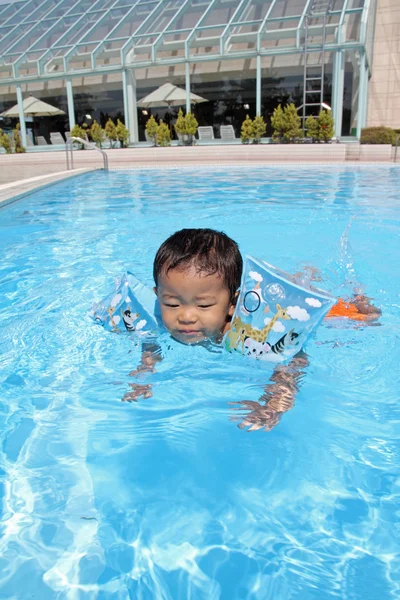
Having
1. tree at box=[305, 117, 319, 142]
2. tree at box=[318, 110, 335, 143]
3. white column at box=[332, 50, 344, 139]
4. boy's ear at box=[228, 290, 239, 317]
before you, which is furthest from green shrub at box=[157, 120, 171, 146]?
boy's ear at box=[228, 290, 239, 317]

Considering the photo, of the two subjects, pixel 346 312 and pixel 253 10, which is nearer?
pixel 346 312

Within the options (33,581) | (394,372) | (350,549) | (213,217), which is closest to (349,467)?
(350,549)

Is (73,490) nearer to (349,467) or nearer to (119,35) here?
(349,467)

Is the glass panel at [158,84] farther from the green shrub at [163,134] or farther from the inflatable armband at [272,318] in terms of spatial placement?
the inflatable armband at [272,318]

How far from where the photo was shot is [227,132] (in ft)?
65.0

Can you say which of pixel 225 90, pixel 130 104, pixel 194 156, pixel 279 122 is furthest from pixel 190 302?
pixel 225 90

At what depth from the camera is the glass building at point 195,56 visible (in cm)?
1844

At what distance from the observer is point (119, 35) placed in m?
22.8

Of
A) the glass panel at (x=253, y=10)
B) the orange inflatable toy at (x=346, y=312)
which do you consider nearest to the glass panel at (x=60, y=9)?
the glass panel at (x=253, y=10)

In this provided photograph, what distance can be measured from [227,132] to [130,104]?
15.1 ft

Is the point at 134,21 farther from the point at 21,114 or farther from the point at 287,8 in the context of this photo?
the point at 287,8

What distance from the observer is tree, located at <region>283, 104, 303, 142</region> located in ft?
57.4

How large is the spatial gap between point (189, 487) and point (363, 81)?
19.2 meters

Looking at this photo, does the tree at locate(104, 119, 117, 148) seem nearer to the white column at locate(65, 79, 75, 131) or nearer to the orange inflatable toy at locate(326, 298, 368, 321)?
the white column at locate(65, 79, 75, 131)
